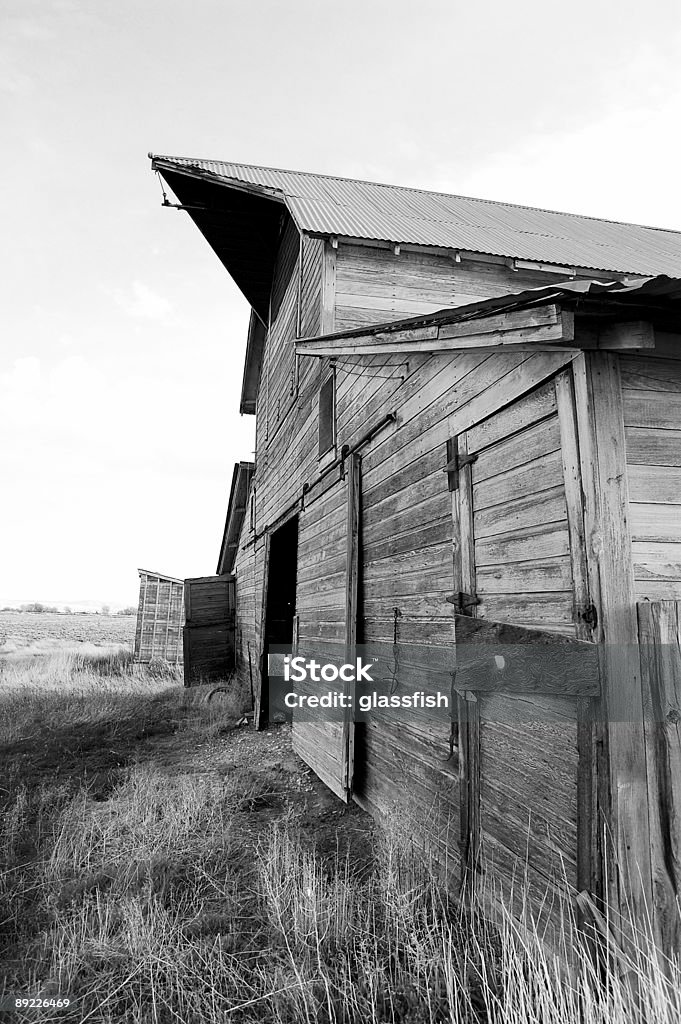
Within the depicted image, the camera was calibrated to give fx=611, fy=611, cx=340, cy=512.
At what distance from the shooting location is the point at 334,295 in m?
7.42

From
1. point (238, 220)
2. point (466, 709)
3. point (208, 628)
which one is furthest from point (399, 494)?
point (208, 628)

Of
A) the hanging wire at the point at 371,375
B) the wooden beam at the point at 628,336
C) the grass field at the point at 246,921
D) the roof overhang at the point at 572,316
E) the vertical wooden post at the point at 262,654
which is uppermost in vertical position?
the hanging wire at the point at 371,375

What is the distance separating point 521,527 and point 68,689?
12537mm

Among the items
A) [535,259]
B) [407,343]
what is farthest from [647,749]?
[535,259]

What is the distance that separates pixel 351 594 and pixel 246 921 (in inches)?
115

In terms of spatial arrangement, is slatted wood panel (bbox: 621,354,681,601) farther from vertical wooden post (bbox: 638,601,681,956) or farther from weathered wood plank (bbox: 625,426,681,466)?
vertical wooden post (bbox: 638,601,681,956)

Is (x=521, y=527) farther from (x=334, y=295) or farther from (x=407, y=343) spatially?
(x=334, y=295)

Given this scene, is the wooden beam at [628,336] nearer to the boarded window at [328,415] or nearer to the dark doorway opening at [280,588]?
the boarded window at [328,415]

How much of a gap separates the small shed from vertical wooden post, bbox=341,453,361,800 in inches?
507

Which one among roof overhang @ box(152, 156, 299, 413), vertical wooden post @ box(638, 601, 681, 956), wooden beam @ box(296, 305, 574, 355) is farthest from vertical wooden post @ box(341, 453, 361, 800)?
roof overhang @ box(152, 156, 299, 413)

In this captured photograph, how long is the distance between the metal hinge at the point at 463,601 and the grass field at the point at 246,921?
1660mm

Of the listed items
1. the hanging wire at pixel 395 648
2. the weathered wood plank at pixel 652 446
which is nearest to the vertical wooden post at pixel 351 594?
the hanging wire at pixel 395 648

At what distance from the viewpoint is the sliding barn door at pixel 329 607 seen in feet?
19.9

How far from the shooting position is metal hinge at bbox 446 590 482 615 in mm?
3845
